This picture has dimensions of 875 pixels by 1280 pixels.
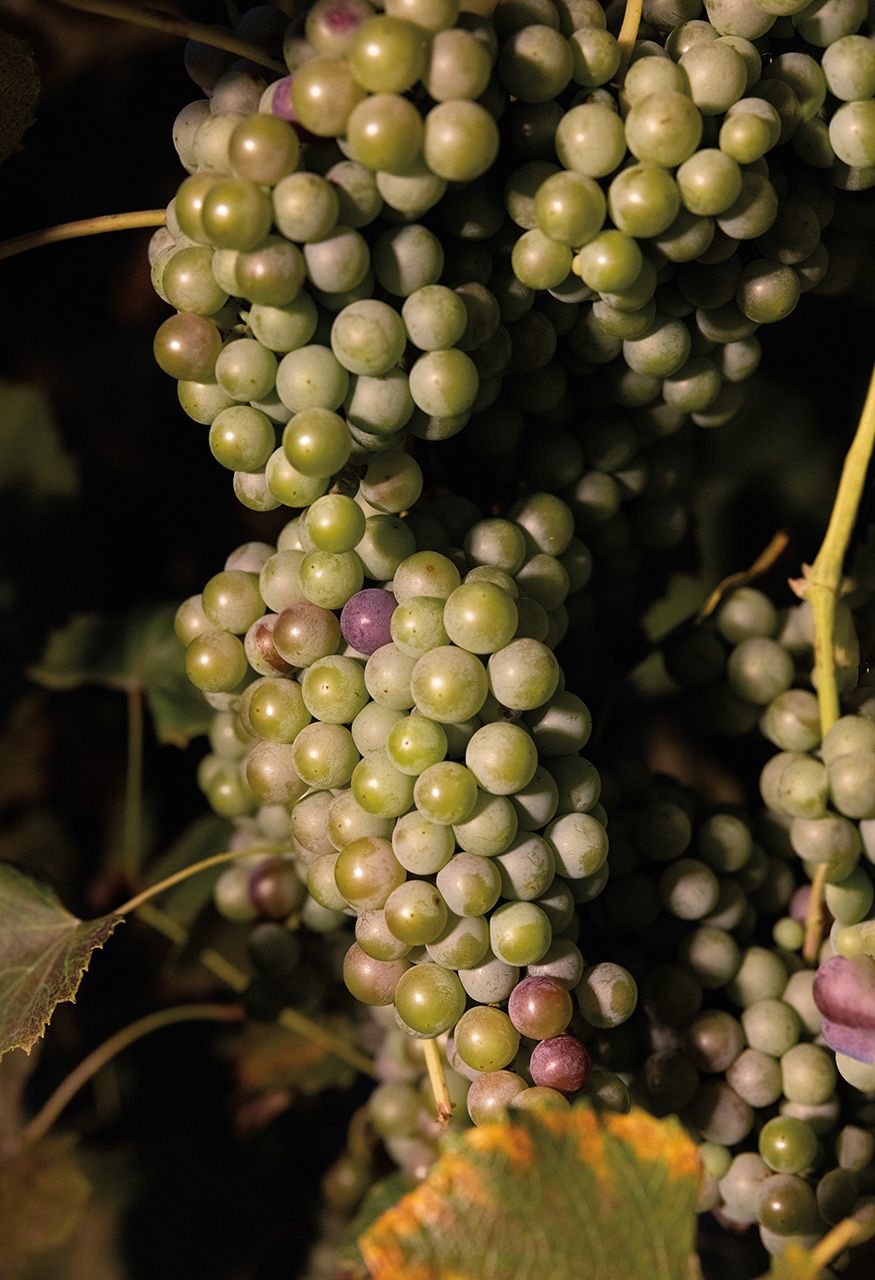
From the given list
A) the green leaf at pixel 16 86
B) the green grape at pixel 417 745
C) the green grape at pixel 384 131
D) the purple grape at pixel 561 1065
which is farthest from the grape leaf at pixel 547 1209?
the green leaf at pixel 16 86

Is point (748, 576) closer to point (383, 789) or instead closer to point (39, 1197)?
point (383, 789)

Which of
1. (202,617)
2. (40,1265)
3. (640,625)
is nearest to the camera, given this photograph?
(202,617)

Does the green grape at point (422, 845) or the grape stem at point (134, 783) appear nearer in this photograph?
the green grape at point (422, 845)

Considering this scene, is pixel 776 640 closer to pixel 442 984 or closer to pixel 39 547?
pixel 442 984

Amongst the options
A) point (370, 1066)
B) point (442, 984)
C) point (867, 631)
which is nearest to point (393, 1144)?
point (370, 1066)

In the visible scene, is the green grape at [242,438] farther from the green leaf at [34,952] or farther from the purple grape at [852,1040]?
the purple grape at [852,1040]

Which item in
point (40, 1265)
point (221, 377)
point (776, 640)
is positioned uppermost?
point (221, 377)
